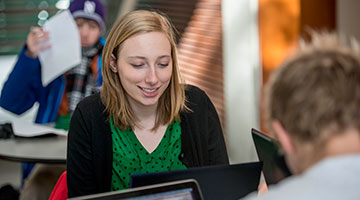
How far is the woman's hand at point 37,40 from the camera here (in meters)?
2.98

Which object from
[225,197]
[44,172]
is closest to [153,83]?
[225,197]

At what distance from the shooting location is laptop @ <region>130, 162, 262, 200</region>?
128 centimetres

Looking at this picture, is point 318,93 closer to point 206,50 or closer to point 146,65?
point 146,65

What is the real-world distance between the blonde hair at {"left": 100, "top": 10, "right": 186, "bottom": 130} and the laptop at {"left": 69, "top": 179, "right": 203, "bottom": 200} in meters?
0.66

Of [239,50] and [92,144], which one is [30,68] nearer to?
[92,144]

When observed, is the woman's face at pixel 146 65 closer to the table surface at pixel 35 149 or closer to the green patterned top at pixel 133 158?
the green patterned top at pixel 133 158

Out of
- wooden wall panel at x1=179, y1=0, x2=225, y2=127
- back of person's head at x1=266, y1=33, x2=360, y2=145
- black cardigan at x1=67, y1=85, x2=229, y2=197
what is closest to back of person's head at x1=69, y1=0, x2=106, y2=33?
black cardigan at x1=67, y1=85, x2=229, y2=197

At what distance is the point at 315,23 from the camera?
3.76 m

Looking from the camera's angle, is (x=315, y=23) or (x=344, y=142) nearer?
(x=344, y=142)

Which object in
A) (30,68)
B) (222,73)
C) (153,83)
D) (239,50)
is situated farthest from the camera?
(222,73)

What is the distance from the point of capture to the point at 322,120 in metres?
0.85

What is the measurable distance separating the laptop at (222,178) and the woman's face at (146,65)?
1.63ft

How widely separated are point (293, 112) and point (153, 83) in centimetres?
89

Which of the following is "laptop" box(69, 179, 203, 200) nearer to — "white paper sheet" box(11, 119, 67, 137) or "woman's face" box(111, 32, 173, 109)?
"woman's face" box(111, 32, 173, 109)
